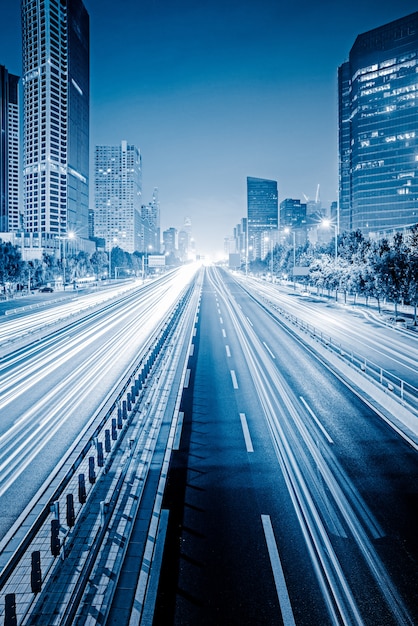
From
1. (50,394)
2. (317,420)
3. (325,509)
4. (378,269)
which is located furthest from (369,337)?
(50,394)

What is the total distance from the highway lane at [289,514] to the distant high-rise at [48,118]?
169 m

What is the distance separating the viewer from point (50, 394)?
1847 centimetres

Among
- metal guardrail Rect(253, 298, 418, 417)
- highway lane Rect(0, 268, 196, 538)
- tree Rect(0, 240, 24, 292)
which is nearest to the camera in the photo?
highway lane Rect(0, 268, 196, 538)

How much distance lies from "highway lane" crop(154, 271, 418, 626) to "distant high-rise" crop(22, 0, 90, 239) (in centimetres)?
16942

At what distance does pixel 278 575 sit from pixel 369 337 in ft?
95.1

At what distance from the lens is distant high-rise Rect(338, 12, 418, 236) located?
443 feet

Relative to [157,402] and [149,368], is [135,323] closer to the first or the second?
[149,368]

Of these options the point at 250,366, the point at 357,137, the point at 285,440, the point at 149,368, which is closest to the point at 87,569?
the point at 285,440

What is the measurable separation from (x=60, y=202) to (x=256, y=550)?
622ft

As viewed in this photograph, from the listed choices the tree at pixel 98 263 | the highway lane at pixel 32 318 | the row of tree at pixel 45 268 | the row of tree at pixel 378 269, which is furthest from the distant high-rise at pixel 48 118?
the row of tree at pixel 378 269

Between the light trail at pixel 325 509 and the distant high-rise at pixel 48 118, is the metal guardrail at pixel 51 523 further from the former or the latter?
the distant high-rise at pixel 48 118

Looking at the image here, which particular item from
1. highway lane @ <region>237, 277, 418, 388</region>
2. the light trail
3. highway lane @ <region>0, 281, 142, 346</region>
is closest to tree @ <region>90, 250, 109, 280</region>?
highway lane @ <region>0, 281, 142, 346</region>

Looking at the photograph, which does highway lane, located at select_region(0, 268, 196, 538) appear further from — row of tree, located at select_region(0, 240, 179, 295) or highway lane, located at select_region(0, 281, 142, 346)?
row of tree, located at select_region(0, 240, 179, 295)

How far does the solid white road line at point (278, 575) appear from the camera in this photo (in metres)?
6.77
